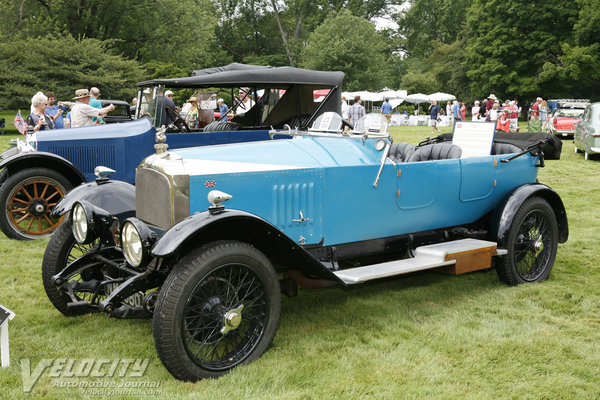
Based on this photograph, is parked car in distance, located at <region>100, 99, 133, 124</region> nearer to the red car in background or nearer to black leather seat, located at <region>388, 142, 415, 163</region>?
black leather seat, located at <region>388, 142, 415, 163</region>

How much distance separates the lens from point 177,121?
743 cm

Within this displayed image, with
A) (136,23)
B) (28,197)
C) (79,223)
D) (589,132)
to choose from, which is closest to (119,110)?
(28,197)

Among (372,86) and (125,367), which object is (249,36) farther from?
(125,367)

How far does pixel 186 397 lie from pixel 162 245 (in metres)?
0.84

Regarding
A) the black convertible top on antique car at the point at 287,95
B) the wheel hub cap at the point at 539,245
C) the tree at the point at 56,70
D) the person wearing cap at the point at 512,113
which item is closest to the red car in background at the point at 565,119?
the person wearing cap at the point at 512,113

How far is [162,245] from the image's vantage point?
2.94 meters

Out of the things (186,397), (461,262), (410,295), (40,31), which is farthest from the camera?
(40,31)

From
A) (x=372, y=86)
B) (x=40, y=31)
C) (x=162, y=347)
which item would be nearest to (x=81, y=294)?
(x=162, y=347)

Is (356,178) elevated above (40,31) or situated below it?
below

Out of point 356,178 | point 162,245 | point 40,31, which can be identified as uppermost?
point 40,31

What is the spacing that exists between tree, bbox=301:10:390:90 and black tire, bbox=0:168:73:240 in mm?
38778

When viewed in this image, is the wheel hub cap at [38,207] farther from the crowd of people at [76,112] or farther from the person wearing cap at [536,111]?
the person wearing cap at [536,111]

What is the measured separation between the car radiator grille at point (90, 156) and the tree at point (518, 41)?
3393 cm

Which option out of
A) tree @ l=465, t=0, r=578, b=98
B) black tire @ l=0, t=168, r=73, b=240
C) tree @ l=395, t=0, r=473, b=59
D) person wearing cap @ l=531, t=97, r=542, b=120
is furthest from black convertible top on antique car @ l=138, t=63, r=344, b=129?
tree @ l=395, t=0, r=473, b=59
